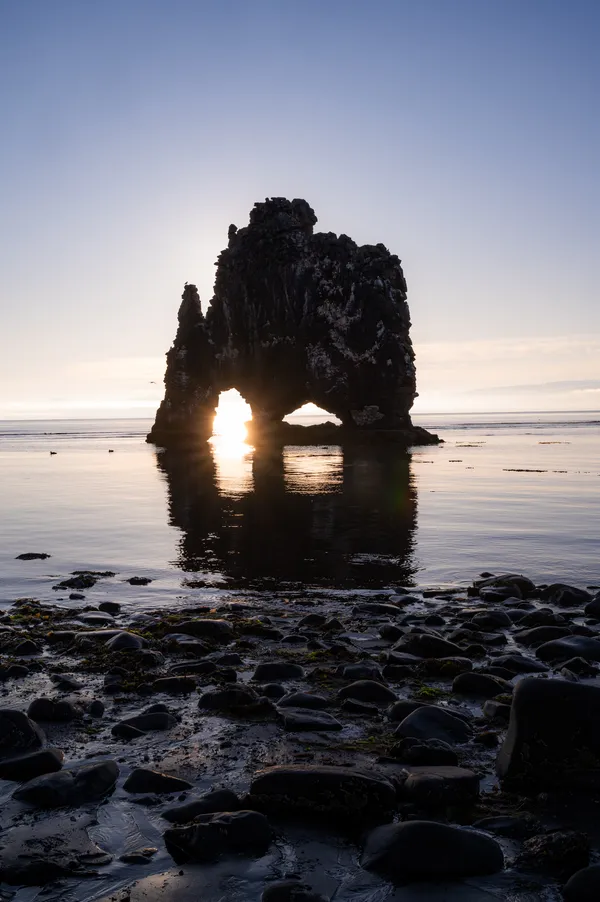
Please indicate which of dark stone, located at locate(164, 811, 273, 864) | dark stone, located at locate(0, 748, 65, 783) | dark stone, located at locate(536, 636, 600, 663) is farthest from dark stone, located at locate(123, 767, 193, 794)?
dark stone, located at locate(536, 636, 600, 663)

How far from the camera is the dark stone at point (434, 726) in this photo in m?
7.23

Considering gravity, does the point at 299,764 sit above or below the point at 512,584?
above

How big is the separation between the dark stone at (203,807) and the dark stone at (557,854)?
7.76ft

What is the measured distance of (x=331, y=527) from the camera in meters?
23.0

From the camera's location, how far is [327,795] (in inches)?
229

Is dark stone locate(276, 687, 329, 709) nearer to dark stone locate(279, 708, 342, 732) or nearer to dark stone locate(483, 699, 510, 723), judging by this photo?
dark stone locate(279, 708, 342, 732)

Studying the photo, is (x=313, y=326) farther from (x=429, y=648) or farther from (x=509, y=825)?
(x=509, y=825)

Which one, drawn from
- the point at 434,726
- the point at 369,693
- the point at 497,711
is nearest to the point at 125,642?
the point at 369,693

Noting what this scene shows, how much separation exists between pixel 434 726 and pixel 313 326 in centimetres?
8482

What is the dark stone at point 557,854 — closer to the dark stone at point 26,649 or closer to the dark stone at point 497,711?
the dark stone at point 497,711

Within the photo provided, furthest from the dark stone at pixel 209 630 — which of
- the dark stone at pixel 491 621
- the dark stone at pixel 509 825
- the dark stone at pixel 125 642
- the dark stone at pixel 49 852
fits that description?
the dark stone at pixel 509 825

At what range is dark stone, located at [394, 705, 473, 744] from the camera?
7234 mm

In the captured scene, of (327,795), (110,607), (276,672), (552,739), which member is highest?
(552,739)

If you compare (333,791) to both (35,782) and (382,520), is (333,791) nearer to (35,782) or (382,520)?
(35,782)
